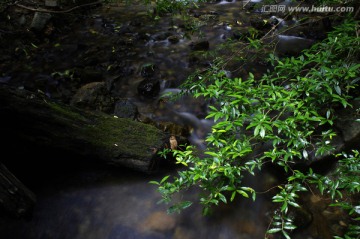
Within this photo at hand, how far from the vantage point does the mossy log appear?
384 cm

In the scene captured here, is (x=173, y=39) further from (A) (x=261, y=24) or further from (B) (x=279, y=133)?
(B) (x=279, y=133)

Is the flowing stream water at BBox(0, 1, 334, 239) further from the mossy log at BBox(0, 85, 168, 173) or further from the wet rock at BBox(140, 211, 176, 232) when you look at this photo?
the mossy log at BBox(0, 85, 168, 173)

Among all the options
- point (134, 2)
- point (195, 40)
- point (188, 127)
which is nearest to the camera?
point (188, 127)

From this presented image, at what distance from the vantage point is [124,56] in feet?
22.5

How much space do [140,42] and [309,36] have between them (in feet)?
13.9

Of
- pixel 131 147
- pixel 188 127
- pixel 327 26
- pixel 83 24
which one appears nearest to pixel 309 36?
pixel 327 26

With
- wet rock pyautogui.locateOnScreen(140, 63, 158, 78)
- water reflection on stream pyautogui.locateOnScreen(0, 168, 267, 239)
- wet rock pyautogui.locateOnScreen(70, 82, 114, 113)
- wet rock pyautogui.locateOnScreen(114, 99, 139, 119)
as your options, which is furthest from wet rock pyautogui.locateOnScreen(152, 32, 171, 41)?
water reflection on stream pyautogui.locateOnScreen(0, 168, 267, 239)

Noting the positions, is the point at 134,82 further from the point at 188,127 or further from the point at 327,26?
the point at 327,26

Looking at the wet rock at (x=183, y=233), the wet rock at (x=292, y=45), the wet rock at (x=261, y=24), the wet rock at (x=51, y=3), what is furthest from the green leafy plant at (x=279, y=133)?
the wet rock at (x=51, y=3)

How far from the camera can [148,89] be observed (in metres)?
5.66

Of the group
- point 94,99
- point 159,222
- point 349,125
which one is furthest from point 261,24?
point 159,222

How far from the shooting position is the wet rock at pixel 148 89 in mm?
5660

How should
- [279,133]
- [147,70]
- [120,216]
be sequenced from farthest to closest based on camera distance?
[147,70] < [120,216] < [279,133]

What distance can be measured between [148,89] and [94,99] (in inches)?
43.0
